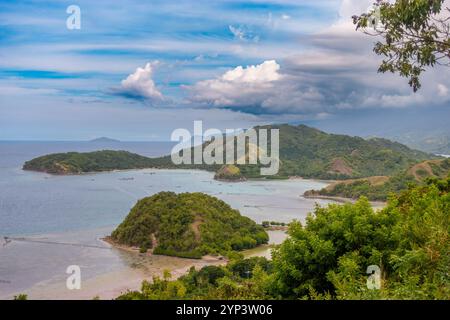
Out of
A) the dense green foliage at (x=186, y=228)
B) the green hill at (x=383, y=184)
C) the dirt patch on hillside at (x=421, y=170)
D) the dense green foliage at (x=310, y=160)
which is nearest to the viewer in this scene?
the dense green foliage at (x=186, y=228)

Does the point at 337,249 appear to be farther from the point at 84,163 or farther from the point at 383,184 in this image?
the point at 84,163

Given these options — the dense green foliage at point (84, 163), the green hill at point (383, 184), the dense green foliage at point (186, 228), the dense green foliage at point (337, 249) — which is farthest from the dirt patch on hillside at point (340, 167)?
the dense green foliage at point (337, 249)

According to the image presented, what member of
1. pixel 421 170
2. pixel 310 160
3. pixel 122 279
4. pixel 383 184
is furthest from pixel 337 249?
pixel 310 160

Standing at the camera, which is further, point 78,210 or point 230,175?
point 230,175

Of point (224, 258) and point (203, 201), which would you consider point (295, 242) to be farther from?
point (203, 201)

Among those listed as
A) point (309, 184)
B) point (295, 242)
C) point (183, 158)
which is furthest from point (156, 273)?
point (183, 158)

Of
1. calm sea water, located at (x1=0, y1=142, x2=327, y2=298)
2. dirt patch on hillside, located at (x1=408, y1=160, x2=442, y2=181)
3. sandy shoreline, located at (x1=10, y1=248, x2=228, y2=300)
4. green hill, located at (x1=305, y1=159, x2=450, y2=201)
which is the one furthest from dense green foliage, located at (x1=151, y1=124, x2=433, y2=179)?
sandy shoreline, located at (x1=10, y1=248, x2=228, y2=300)

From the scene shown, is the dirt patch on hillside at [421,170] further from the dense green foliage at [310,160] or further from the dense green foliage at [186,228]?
the dense green foliage at [186,228]
